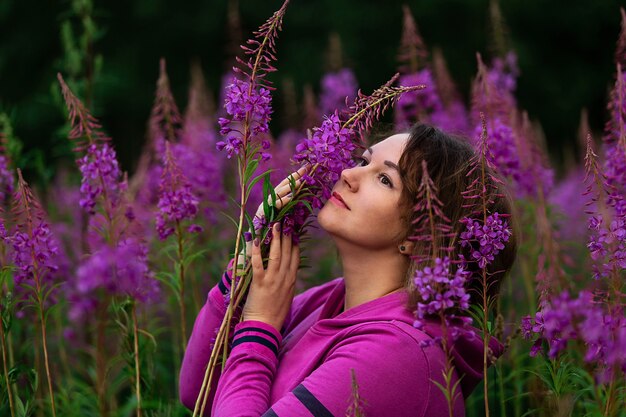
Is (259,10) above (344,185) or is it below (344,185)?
above

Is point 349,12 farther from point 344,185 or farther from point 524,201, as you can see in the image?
point 344,185

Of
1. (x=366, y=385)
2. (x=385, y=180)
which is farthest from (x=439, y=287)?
(x=385, y=180)

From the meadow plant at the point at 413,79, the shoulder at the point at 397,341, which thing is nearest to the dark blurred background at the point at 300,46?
the meadow plant at the point at 413,79

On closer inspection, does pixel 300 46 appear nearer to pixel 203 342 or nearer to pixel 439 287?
pixel 203 342

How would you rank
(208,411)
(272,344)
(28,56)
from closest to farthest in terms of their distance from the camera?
1. (272,344)
2. (208,411)
3. (28,56)

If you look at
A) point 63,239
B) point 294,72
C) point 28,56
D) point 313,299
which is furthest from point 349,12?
point 313,299

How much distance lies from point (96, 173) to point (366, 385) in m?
1.27

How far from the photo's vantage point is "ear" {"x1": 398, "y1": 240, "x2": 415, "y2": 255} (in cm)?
259

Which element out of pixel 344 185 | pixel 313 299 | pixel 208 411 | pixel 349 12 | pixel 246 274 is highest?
pixel 349 12

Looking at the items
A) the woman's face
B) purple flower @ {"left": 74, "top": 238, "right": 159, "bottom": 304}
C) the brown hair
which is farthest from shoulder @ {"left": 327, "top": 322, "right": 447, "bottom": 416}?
purple flower @ {"left": 74, "top": 238, "right": 159, "bottom": 304}

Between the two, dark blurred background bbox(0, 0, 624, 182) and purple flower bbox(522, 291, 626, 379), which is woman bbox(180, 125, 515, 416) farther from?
dark blurred background bbox(0, 0, 624, 182)

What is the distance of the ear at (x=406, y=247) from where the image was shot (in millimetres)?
2588

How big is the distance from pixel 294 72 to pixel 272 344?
36.3 ft

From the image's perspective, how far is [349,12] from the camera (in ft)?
44.5
